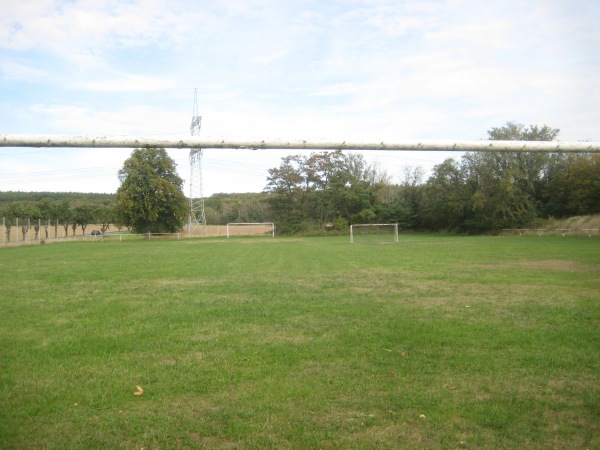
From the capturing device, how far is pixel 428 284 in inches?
480

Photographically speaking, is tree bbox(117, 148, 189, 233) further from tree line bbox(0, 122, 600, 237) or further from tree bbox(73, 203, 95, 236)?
tree bbox(73, 203, 95, 236)

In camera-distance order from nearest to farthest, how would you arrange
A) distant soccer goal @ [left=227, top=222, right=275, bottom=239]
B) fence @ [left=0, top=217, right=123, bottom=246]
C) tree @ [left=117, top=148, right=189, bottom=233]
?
fence @ [left=0, top=217, right=123, bottom=246], tree @ [left=117, top=148, right=189, bottom=233], distant soccer goal @ [left=227, top=222, right=275, bottom=239]

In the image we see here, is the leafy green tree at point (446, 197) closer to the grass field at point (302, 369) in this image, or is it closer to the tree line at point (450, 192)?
the tree line at point (450, 192)

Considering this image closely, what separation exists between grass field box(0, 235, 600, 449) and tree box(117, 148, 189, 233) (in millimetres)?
47554

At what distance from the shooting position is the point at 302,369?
5.39m

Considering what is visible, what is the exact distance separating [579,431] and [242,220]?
8155 centimetres

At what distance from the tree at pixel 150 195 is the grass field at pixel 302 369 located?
47.6 metres

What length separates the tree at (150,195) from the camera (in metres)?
56.5

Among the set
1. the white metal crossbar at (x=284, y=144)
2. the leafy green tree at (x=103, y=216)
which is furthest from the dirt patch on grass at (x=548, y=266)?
the leafy green tree at (x=103, y=216)

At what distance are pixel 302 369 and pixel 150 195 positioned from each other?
5500 cm

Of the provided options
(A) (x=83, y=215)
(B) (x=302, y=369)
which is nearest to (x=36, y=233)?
(A) (x=83, y=215)

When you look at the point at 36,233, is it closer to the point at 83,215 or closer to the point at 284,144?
the point at 83,215

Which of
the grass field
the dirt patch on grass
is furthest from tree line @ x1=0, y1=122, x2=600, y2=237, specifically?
the grass field

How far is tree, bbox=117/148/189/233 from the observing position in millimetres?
56531
